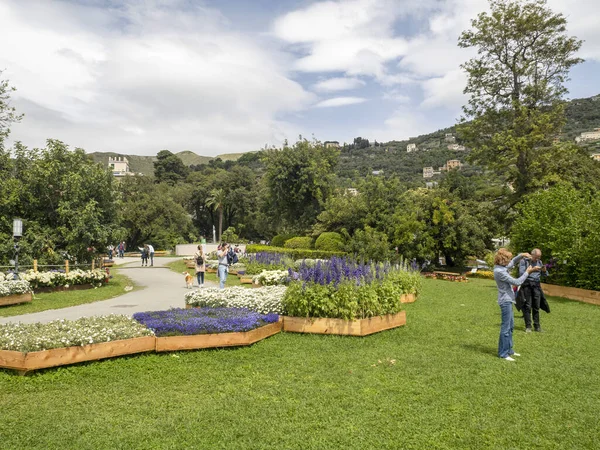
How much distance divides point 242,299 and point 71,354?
12.9 feet

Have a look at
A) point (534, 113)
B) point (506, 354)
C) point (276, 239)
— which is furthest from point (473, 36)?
point (506, 354)

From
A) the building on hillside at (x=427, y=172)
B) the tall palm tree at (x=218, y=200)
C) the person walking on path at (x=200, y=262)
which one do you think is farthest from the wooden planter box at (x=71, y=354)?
the building on hillside at (x=427, y=172)

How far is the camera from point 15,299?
41.0 feet

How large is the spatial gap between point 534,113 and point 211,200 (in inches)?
1779

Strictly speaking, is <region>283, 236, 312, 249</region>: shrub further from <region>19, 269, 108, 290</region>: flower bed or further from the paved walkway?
<region>19, 269, 108, 290</region>: flower bed

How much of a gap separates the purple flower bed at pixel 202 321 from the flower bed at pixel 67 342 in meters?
0.34

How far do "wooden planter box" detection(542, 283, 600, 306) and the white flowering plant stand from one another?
1276 cm

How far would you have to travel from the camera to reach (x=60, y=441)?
4.00 metres

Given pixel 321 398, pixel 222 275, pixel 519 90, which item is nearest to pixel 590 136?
pixel 519 90

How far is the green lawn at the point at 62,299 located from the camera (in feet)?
38.7

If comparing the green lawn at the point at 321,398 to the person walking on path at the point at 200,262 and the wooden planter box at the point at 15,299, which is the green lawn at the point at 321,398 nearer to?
the wooden planter box at the point at 15,299

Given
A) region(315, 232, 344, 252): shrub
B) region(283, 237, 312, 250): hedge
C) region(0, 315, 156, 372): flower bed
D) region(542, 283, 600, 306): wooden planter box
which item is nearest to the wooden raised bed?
region(0, 315, 156, 372): flower bed

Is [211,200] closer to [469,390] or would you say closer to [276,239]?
[276,239]

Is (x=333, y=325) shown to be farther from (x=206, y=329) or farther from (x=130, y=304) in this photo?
(x=130, y=304)
